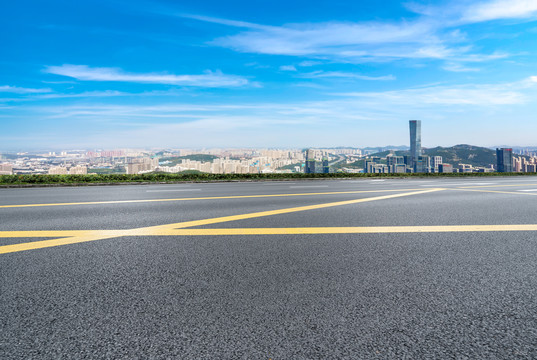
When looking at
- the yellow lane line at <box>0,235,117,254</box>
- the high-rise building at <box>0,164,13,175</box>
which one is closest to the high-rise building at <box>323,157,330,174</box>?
the high-rise building at <box>0,164,13,175</box>

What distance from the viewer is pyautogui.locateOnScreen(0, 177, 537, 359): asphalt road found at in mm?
2496

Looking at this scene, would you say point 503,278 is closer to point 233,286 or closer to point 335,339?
point 335,339

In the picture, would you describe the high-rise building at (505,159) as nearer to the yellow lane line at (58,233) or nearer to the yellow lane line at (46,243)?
the yellow lane line at (58,233)

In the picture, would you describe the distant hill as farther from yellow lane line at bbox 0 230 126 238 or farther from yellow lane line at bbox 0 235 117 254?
yellow lane line at bbox 0 235 117 254

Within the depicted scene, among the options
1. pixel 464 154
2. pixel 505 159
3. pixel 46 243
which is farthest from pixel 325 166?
pixel 464 154

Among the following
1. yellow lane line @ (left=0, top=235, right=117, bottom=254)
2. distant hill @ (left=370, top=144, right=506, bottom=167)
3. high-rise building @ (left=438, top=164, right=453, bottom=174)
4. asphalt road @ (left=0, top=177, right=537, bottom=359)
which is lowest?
asphalt road @ (left=0, top=177, right=537, bottom=359)

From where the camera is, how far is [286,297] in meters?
3.32

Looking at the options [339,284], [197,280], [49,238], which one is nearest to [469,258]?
[339,284]

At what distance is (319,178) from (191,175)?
30.8 feet

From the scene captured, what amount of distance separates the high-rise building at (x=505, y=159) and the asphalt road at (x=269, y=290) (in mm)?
35562

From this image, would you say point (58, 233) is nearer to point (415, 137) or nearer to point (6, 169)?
point (6, 169)

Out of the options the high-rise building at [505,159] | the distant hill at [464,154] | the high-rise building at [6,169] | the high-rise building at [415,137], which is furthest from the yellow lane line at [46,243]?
the high-rise building at [415,137]

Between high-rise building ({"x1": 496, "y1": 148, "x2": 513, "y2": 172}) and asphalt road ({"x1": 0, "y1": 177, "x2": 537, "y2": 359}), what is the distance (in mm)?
35562

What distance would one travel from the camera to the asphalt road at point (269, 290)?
2496 millimetres
